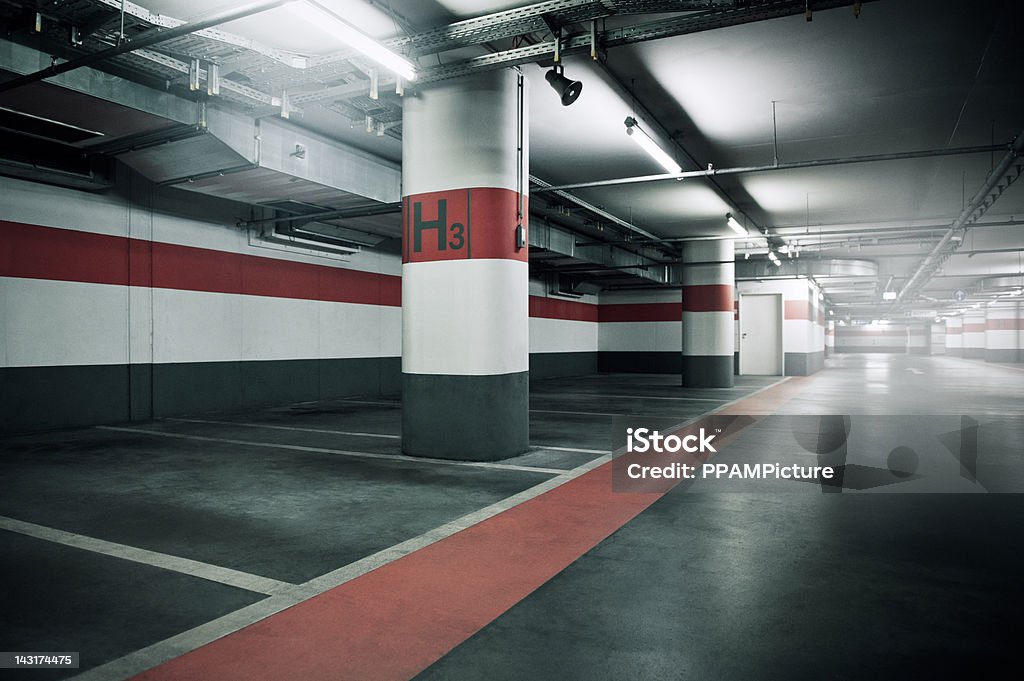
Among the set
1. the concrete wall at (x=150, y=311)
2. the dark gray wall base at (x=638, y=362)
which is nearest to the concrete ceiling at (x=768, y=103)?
the concrete wall at (x=150, y=311)

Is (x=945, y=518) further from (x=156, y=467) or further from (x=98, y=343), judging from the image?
(x=98, y=343)

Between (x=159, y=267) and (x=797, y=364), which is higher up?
(x=159, y=267)

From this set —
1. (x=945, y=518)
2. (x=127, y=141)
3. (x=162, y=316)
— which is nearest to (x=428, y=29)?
(x=127, y=141)

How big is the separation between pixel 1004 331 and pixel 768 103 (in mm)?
41978

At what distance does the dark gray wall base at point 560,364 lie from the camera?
77.7 feet

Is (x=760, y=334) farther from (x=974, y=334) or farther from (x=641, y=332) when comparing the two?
(x=974, y=334)

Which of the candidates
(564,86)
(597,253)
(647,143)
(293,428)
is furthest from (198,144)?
(597,253)

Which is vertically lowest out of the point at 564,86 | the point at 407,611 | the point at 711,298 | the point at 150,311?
the point at 407,611

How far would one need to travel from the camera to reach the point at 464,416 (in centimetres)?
738

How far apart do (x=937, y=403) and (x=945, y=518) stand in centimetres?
1063

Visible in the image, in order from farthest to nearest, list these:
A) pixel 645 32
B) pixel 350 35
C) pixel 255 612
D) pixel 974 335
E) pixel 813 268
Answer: pixel 974 335 < pixel 813 268 < pixel 645 32 < pixel 350 35 < pixel 255 612

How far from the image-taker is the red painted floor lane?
2.72 m

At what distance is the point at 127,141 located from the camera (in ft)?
29.9

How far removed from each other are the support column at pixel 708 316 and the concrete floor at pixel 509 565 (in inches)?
433
